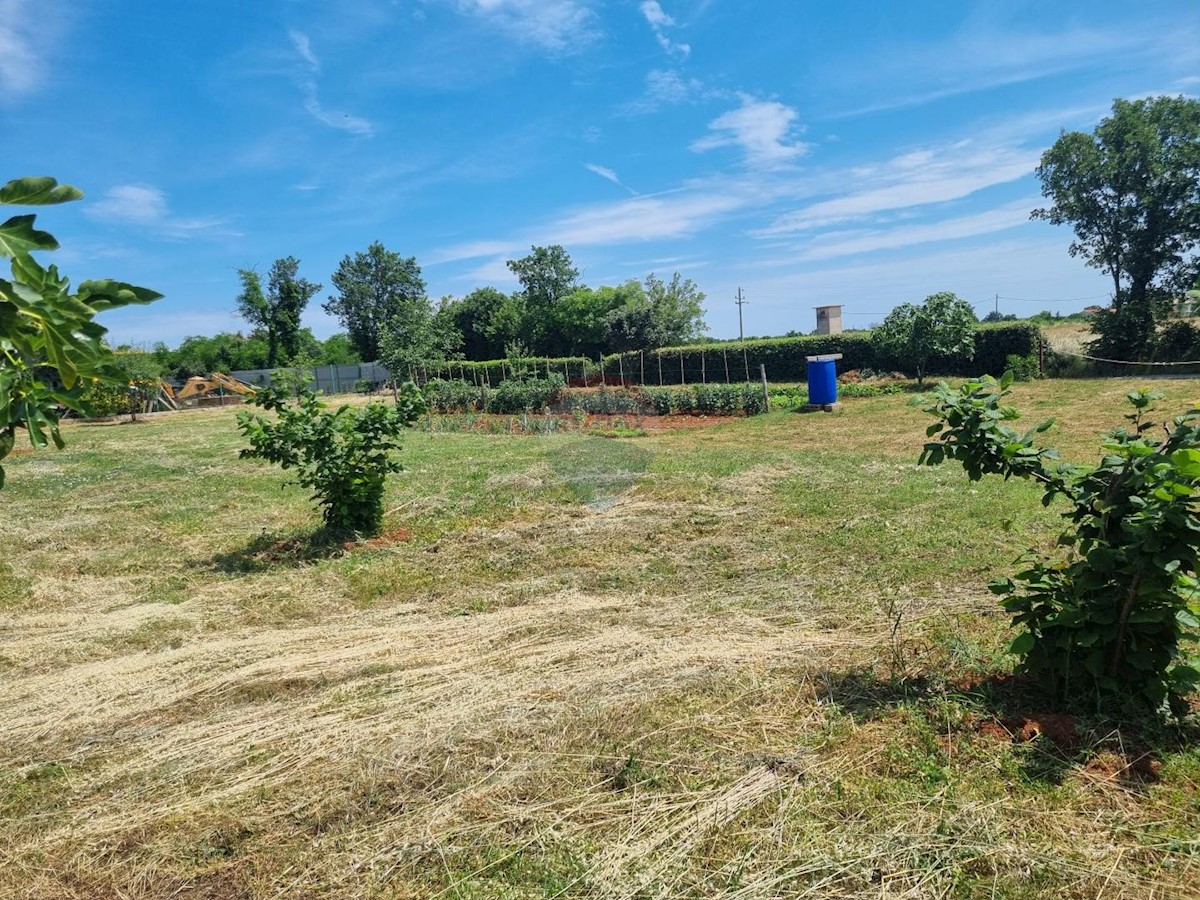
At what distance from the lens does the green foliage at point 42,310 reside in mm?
991

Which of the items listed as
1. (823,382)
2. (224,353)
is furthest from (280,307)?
(823,382)

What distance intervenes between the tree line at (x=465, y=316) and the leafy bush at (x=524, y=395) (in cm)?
1144

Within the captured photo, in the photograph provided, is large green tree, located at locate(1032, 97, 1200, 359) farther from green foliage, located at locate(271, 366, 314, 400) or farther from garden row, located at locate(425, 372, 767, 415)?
green foliage, located at locate(271, 366, 314, 400)

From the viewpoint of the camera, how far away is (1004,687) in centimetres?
326

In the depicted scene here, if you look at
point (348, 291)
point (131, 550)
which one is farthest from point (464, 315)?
point (131, 550)

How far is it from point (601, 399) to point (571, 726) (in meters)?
16.3

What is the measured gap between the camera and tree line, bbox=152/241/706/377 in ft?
115

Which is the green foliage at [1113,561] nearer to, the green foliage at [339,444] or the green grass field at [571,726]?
the green grass field at [571,726]

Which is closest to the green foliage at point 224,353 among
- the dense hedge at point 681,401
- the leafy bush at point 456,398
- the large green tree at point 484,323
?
the large green tree at point 484,323

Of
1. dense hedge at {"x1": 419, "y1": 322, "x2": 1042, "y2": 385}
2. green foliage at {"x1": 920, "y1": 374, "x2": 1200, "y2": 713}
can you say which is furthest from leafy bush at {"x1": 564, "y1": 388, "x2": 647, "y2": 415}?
green foliage at {"x1": 920, "y1": 374, "x2": 1200, "y2": 713}

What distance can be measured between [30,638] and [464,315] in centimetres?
4770

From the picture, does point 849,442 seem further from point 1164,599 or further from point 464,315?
point 464,315

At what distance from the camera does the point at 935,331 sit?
20172 mm

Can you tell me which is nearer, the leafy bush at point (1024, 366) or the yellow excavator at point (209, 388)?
the leafy bush at point (1024, 366)
